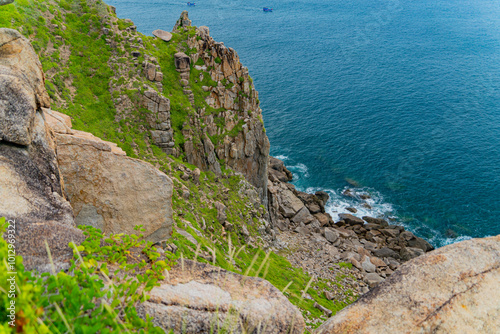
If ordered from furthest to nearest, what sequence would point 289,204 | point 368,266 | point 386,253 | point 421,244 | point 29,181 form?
point 289,204
point 421,244
point 386,253
point 368,266
point 29,181

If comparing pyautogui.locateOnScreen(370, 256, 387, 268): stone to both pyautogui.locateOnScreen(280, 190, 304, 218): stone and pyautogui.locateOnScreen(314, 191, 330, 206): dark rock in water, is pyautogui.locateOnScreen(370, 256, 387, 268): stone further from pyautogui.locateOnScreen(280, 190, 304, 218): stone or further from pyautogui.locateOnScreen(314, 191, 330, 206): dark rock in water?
pyautogui.locateOnScreen(314, 191, 330, 206): dark rock in water

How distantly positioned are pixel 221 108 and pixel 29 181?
4653cm

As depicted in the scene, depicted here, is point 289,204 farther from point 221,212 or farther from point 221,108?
point 221,212

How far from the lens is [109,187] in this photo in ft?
62.8

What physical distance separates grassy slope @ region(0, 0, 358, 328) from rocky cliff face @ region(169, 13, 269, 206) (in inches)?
105

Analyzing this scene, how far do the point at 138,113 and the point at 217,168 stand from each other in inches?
646

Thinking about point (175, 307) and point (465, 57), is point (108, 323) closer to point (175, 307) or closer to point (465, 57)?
point (175, 307)

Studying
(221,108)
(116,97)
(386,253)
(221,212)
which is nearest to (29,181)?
(221,212)

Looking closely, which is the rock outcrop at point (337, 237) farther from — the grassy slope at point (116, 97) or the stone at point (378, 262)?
the grassy slope at point (116, 97)

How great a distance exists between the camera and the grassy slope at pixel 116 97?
131 feet

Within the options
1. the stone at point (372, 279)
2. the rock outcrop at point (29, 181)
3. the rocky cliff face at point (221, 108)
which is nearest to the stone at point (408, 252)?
the stone at point (372, 279)

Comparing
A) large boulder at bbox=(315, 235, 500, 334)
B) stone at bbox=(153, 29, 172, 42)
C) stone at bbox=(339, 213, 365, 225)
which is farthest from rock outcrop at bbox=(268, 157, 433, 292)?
large boulder at bbox=(315, 235, 500, 334)

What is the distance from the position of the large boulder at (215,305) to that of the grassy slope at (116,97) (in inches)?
984

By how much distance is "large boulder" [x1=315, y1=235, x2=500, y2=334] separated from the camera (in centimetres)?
991
